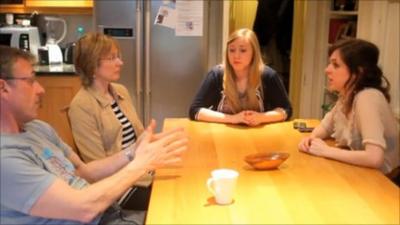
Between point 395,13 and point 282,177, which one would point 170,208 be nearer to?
point 282,177

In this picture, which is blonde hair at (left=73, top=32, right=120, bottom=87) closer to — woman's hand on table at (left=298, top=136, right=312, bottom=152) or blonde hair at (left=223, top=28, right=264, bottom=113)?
blonde hair at (left=223, top=28, right=264, bottom=113)

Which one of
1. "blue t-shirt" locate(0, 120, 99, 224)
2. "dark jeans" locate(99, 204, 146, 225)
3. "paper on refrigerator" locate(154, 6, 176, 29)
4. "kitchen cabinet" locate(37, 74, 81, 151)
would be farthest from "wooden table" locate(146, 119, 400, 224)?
"paper on refrigerator" locate(154, 6, 176, 29)

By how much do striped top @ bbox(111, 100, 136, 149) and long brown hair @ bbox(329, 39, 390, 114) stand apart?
105cm

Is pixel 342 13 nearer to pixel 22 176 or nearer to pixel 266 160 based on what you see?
pixel 266 160

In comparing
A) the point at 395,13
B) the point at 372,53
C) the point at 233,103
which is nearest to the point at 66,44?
the point at 233,103

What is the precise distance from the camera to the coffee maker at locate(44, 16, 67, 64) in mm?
4172

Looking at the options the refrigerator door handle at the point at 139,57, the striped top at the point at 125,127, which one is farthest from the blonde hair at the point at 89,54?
the refrigerator door handle at the point at 139,57

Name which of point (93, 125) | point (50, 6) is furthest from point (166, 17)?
point (93, 125)

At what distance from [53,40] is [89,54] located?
7.13 feet

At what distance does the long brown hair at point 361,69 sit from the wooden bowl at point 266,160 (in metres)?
0.49

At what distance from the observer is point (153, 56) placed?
4164 millimetres

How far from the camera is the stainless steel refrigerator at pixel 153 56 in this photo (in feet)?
13.3

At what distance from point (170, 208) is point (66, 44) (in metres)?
3.34

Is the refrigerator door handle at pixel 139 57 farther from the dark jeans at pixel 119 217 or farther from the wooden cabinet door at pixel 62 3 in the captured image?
the dark jeans at pixel 119 217
